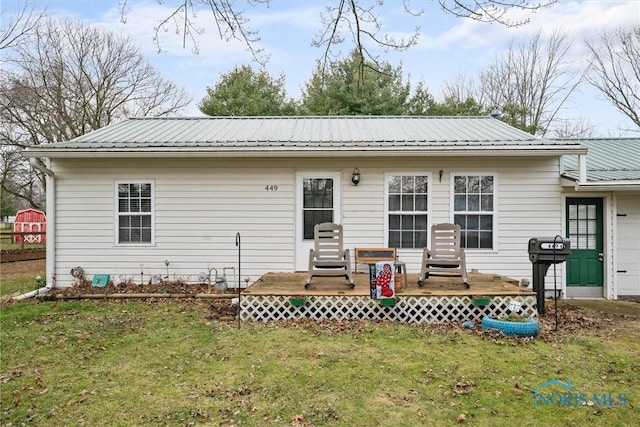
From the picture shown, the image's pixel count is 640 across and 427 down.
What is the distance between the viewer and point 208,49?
362 cm

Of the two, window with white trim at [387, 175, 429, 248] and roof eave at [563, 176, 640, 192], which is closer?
roof eave at [563, 176, 640, 192]

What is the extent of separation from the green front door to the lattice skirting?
9.56 ft

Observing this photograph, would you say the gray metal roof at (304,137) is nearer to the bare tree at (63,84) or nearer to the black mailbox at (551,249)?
the black mailbox at (551,249)

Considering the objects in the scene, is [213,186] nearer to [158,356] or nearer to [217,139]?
[217,139]

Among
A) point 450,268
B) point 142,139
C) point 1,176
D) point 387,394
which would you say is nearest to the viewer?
point 387,394

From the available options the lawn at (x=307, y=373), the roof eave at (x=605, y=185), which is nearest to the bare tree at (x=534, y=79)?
the roof eave at (x=605, y=185)

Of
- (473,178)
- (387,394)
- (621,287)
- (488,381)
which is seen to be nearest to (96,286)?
(387,394)

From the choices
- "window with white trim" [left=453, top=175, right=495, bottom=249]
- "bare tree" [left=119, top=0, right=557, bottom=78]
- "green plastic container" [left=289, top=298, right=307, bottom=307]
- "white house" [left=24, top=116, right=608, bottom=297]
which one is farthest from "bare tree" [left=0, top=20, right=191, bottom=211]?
"bare tree" [left=119, top=0, right=557, bottom=78]

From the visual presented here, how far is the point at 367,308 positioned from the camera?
5.72 m

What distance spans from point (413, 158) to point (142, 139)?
543cm

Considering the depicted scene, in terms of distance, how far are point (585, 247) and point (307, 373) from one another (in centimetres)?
666

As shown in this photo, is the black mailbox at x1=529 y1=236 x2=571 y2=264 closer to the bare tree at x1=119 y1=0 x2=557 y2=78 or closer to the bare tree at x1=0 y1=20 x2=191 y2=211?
the bare tree at x1=119 y1=0 x2=557 y2=78

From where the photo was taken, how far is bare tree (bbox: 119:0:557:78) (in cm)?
299

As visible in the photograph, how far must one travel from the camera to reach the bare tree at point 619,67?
1752 centimetres
